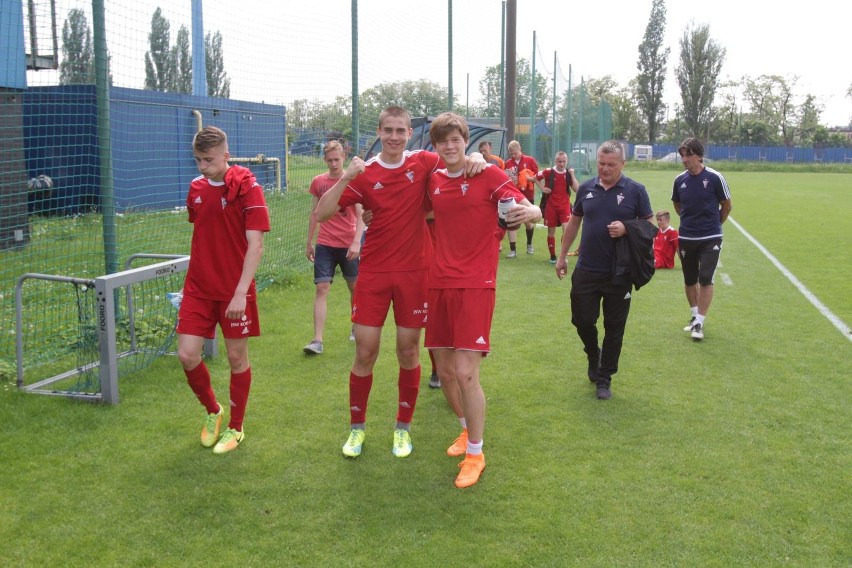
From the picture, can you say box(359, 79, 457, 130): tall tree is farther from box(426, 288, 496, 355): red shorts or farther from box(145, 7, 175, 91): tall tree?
box(426, 288, 496, 355): red shorts

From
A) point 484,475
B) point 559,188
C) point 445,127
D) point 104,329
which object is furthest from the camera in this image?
point 559,188

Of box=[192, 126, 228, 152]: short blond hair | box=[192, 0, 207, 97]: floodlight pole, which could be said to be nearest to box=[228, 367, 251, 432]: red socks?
box=[192, 126, 228, 152]: short blond hair

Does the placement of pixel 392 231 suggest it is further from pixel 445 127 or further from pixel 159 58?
pixel 159 58

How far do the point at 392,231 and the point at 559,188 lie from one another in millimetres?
8860

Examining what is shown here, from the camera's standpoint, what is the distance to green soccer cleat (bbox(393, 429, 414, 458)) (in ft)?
15.2

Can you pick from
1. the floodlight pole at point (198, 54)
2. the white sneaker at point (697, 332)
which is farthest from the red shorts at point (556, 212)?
the floodlight pole at point (198, 54)

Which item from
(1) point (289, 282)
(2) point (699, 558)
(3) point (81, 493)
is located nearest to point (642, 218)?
(2) point (699, 558)

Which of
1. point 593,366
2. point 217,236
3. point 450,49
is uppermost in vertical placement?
point 450,49

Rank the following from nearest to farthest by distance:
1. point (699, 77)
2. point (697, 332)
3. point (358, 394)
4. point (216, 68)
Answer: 1. point (358, 394)
2. point (697, 332)
3. point (216, 68)
4. point (699, 77)

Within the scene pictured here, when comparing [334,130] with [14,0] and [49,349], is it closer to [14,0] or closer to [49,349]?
[14,0]

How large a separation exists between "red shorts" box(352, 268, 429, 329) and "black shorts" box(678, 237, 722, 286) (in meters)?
4.15

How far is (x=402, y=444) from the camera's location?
4.68 metres

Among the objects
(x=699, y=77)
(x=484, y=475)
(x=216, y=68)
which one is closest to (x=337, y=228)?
(x=484, y=475)

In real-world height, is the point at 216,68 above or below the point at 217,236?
above
